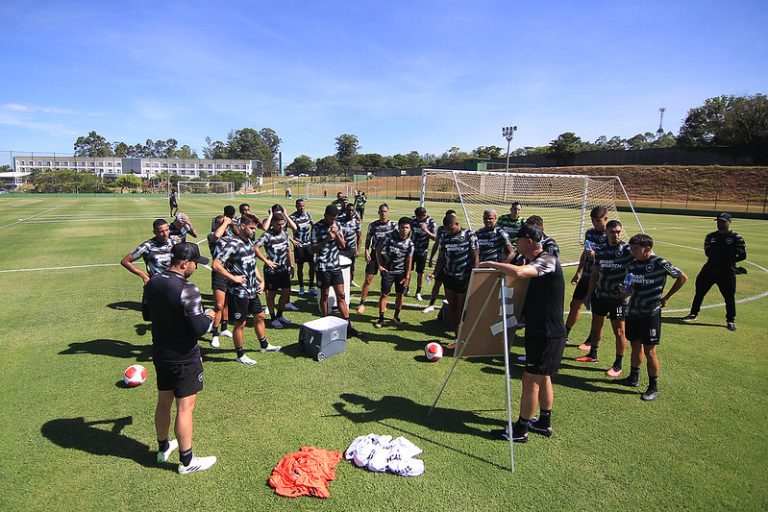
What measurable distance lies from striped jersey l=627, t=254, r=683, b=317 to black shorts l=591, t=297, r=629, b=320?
522mm

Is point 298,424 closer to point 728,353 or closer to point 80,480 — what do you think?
point 80,480

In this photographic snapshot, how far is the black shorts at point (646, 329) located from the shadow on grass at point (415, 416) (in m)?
2.31

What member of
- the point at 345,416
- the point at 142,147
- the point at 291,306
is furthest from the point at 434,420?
the point at 142,147

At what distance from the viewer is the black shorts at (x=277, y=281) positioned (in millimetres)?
7898

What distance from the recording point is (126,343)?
7188 mm

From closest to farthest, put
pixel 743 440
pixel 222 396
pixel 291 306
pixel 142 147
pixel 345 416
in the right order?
1. pixel 743 440
2. pixel 345 416
3. pixel 222 396
4. pixel 291 306
5. pixel 142 147

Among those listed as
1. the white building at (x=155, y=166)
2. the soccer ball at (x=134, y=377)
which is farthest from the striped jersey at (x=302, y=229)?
the white building at (x=155, y=166)

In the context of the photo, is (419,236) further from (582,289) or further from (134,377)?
(134,377)

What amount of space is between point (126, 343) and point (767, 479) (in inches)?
345

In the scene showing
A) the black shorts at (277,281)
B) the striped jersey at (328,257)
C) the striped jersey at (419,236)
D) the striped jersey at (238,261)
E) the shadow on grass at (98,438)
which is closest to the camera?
the shadow on grass at (98,438)

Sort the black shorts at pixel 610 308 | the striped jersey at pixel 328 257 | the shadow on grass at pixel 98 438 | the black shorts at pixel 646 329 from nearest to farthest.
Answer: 1. the shadow on grass at pixel 98 438
2. the black shorts at pixel 646 329
3. the black shorts at pixel 610 308
4. the striped jersey at pixel 328 257

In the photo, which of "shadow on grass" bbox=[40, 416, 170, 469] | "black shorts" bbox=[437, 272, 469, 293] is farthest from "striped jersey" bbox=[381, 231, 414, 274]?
"shadow on grass" bbox=[40, 416, 170, 469]

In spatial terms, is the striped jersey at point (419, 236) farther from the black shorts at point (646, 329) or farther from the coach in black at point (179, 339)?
the coach in black at point (179, 339)

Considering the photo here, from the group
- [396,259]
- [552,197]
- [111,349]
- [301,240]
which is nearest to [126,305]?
[111,349]
